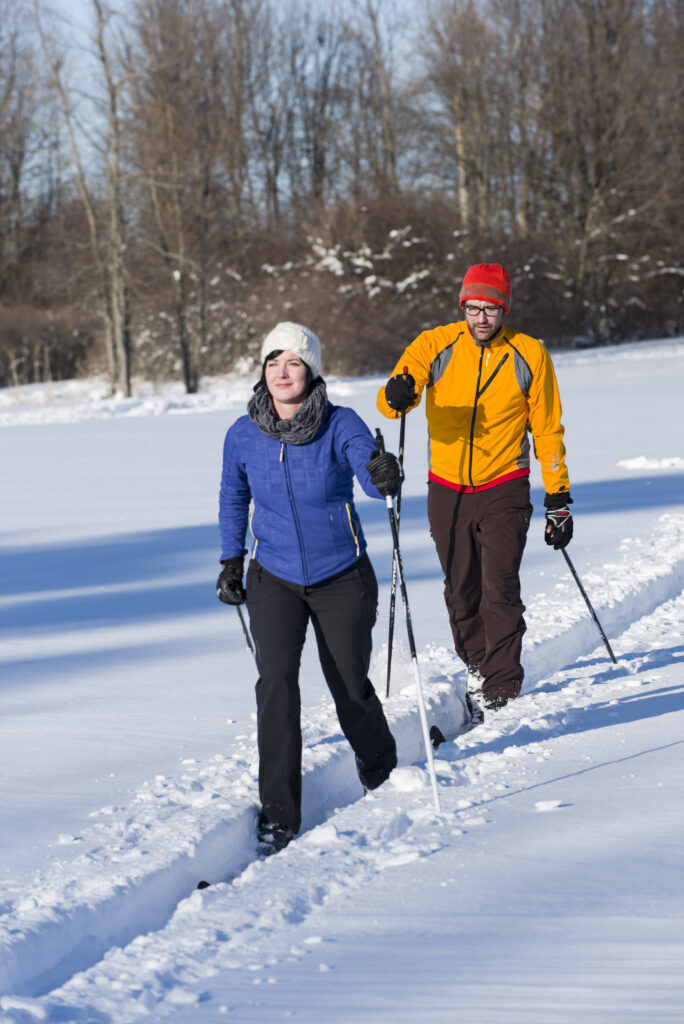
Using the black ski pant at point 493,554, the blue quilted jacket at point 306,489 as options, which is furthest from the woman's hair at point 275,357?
the black ski pant at point 493,554

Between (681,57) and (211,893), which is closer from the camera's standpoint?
(211,893)

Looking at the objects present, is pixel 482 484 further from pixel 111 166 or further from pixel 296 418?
pixel 111 166

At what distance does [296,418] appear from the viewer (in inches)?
A: 139

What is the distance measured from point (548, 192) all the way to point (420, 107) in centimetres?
477

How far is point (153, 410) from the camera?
21.2 meters

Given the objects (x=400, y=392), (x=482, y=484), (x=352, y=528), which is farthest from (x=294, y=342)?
(x=482, y=484)

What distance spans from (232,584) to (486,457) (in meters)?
1.43

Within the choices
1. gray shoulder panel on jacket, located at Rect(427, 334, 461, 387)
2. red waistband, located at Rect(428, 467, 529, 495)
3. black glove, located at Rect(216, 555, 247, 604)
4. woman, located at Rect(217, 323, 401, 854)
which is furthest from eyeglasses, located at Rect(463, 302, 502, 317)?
black glove, located at Rect(216, 555, 247, 604)

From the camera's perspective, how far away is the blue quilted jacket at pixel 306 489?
362 cm

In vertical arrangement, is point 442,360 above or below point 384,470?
above

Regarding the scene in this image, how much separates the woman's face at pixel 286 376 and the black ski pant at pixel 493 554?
4.91 ft

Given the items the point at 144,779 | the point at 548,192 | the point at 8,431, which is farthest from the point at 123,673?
the point at 548,192

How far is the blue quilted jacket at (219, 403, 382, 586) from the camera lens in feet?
11.9

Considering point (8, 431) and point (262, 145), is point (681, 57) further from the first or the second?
point (8, 431)
